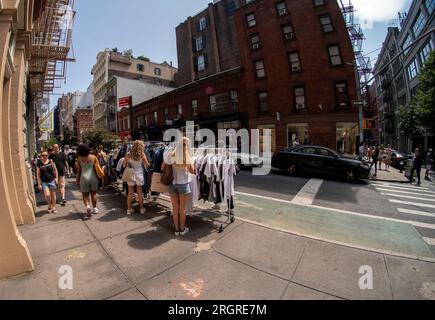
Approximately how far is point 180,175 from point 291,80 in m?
19.7

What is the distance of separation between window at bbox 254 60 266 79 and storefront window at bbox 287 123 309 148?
231 inches

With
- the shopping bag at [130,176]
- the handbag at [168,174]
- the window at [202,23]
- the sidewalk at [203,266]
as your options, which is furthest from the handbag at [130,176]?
the window at [202,23]

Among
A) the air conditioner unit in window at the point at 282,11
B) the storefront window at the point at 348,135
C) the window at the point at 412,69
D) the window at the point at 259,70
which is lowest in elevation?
the storefront window at the point at 348,135

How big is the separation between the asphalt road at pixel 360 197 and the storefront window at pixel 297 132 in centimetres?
966

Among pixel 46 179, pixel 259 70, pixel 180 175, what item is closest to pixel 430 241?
pixel 180 175

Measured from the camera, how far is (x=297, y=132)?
20703mm

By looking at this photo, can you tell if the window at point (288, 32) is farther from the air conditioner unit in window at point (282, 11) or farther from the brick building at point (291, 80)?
the air conditioner unit in window at point (282, 11)

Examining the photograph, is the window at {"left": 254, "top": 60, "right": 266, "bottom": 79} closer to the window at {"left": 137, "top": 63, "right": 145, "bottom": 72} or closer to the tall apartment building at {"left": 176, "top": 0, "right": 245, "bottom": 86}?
the tall apartment building at {"left": 176, "top": 0, "right": 245, "bottom": 86}

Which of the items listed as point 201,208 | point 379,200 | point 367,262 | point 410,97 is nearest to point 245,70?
point 379,200

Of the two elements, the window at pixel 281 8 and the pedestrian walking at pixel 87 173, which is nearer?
the pedestrian walking at pixel 87 173

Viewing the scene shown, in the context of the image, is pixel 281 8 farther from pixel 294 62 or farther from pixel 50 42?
pixel 50 42

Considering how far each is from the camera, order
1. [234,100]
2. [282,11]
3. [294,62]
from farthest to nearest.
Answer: [234,100] < [282,11] < [294,62]

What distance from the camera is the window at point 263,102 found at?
22.2 meters

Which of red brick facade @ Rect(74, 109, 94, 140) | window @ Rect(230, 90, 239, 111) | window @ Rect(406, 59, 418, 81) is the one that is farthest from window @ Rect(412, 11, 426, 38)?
red brick facade @ Rect(74, 109, 94, 140)
